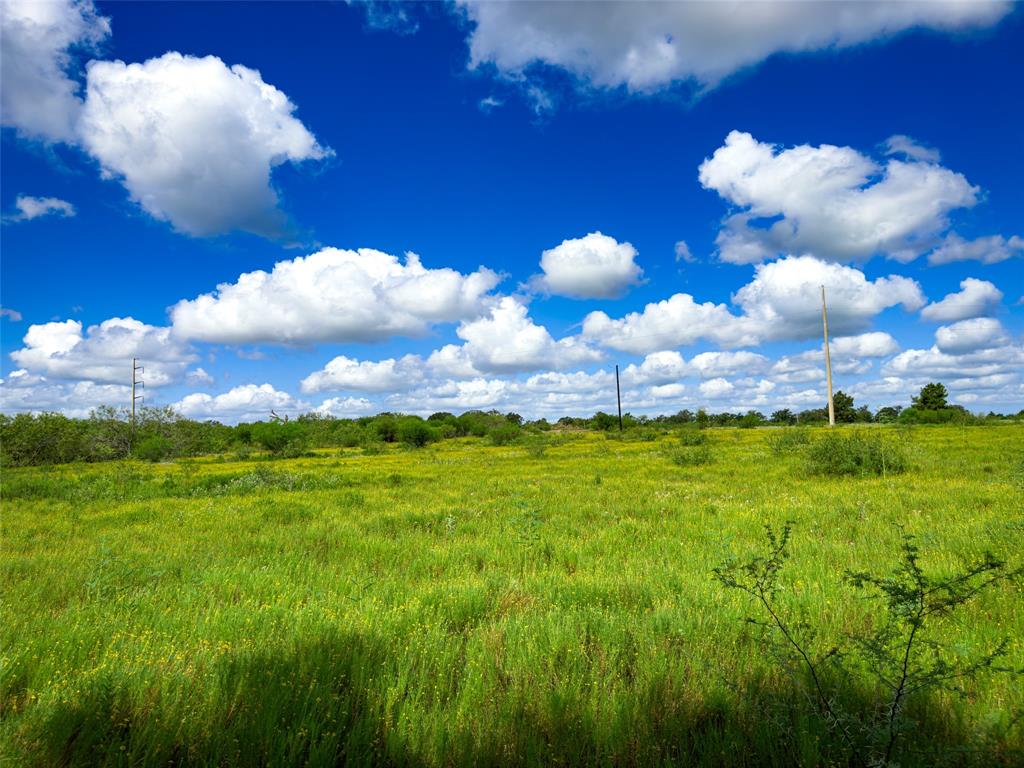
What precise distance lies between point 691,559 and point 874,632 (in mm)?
2918

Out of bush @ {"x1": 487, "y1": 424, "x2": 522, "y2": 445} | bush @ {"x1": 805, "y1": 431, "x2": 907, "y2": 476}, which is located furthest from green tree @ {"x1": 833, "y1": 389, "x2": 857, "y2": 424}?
bush @ {"x1": 805, "y1": 431, "x2": 907, "y2": 476}

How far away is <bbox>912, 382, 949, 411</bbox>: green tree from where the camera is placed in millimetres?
82188

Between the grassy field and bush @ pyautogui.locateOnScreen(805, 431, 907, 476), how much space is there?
7.07 metres

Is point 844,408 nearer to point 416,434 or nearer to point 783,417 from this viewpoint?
point 783,417

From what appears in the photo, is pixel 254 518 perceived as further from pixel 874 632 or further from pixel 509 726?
pixel 874 632

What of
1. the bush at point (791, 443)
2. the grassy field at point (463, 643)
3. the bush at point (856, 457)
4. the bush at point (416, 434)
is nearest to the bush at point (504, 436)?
the bush at point (416, 434)

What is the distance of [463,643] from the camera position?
4.93 meters

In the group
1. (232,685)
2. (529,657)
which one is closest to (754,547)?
(529,657)

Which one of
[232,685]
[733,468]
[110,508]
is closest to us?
[232,685]

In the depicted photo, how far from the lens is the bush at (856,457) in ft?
60.4

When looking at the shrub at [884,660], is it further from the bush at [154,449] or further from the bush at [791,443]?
the bush at [154,449]

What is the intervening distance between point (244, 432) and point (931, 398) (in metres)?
112

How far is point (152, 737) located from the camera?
3254 mm

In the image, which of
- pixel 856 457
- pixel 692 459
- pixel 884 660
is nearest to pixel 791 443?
pixel 692 459
